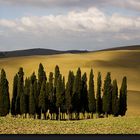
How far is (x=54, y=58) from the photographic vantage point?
17912cm

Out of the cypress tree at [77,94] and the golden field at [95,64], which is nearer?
the cypress tree at [77,94]

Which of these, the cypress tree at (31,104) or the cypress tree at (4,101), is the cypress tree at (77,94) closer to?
the cypress tree at (31,104)

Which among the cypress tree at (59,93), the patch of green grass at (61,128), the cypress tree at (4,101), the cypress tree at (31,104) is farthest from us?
the cypress tree at (59,93)

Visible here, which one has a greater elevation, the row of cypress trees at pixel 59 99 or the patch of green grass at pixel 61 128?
the patch of green grass at pixel 61 128

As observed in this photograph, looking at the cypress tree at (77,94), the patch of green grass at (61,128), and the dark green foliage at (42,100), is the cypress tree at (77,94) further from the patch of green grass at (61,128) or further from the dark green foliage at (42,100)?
the patch of green grass at (61,128)

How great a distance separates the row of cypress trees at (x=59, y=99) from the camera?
83.9 m

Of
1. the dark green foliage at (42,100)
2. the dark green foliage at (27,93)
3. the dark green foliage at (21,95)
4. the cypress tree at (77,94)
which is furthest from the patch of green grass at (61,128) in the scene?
the cypress tree at (77,94)

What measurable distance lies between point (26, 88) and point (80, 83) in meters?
10.3

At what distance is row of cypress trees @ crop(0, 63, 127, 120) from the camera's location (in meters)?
83.9

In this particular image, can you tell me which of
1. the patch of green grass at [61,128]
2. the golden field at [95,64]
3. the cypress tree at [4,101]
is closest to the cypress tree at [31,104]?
the cypress tree at [4,101]

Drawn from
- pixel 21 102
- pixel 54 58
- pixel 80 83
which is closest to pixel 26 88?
pixel 21 102

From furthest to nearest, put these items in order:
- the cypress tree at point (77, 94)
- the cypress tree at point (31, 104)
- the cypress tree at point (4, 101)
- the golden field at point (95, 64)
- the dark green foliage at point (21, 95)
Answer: the golden field at point (95, 64) < the cypress tree at point (77, 94) < the dark green foliage at point (21, 95) < the cypress tree at point (31, 104) < the cypress tree at point (4, 101)

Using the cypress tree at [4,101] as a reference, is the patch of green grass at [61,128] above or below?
above

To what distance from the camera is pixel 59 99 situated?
279ft
